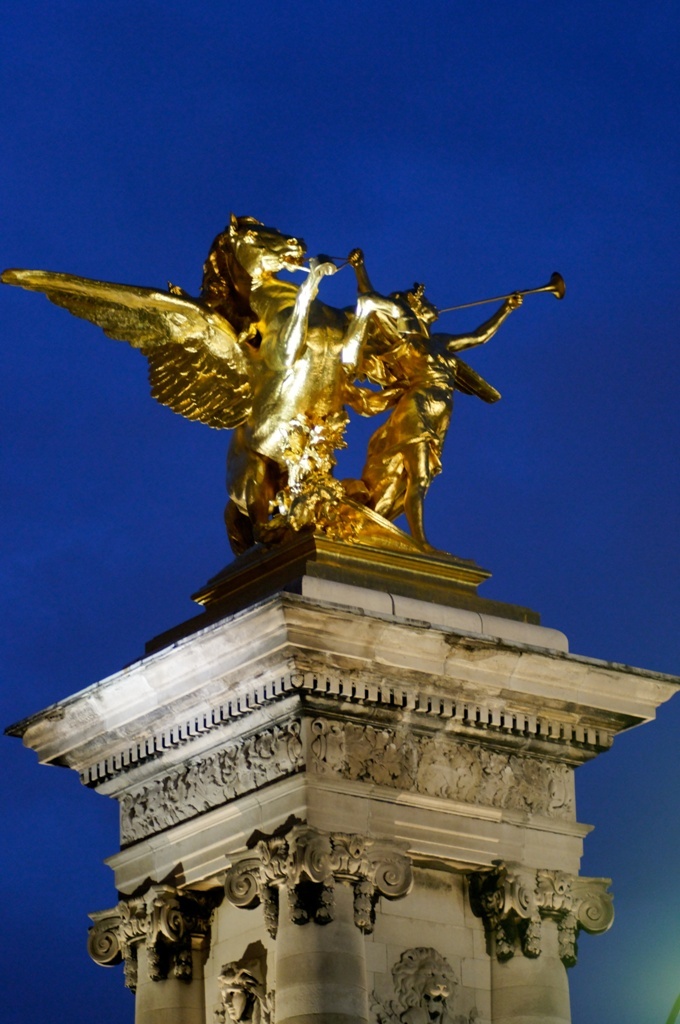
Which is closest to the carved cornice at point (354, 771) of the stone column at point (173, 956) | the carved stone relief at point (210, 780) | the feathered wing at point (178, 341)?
the carved stone relief at point (210, 780)

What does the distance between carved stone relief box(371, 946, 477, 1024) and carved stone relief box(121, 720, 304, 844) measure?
6.03 ft

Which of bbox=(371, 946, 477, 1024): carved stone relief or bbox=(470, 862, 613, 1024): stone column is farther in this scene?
bbox=(470, 862, 613, 1024): stone column

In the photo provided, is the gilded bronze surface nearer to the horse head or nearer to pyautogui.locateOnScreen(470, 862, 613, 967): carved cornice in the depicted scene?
the horse head

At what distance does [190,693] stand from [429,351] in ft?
13.3

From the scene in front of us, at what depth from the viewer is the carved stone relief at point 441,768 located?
22844mm

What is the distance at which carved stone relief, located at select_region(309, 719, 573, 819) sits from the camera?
2284 centimetres

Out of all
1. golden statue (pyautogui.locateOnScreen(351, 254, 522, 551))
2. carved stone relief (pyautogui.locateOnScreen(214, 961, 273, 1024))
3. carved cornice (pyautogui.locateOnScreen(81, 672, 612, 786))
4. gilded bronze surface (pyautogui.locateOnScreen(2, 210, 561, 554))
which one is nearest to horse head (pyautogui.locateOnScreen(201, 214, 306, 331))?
gilded bronze surface (pyautogui.locateOnScreen(2, 210, 561, 554))

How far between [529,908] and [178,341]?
233 inches

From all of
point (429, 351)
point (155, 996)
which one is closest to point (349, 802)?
point (155, 996)

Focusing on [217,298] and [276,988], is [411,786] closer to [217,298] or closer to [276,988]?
[276,988]

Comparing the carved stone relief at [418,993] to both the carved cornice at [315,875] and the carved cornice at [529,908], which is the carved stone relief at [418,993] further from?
the carved cornice at [529,908]

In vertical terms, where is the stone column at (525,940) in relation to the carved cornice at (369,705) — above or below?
below

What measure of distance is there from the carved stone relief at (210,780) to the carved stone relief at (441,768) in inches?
12.6

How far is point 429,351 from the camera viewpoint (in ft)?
83.9
